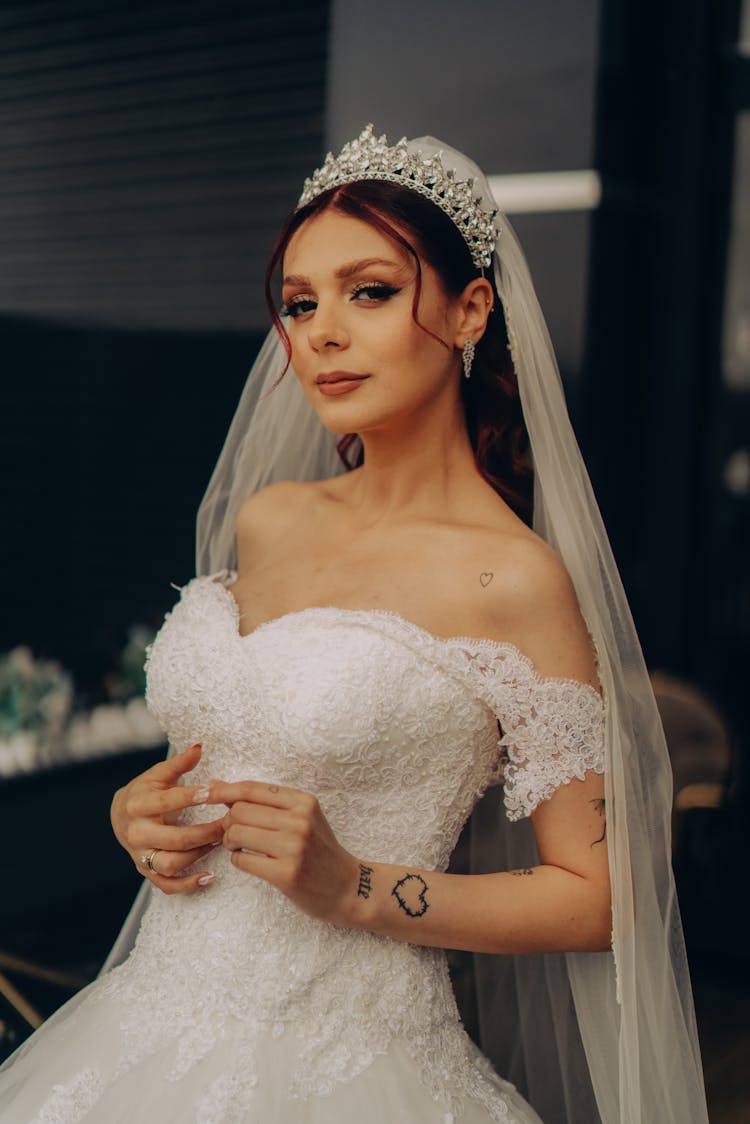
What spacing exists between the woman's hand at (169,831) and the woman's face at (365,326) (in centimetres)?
53

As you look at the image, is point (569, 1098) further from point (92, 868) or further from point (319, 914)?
point (92, 868)

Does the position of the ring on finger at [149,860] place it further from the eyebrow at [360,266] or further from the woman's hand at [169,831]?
the eyebrow at [360,266]

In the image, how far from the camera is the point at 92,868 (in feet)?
13.4

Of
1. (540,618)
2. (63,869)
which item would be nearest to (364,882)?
(540,618)

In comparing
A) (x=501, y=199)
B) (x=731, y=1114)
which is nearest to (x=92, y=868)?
(x=731, y=1114)

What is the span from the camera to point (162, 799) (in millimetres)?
1662

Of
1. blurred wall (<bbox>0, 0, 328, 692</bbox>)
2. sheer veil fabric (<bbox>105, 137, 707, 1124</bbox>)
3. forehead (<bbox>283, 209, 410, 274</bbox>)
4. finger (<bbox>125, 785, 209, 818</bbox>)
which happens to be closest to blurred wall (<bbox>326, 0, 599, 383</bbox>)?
blurred wall (<bbox>0, 0, 328, 692</bbox>)

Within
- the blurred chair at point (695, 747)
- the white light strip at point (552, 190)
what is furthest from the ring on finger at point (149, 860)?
the white light strip at point (552, 190)

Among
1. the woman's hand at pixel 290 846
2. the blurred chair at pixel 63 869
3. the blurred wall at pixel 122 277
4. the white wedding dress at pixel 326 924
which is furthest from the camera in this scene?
the blurred wall at pixel 122 277

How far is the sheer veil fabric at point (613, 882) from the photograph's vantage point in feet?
5.45

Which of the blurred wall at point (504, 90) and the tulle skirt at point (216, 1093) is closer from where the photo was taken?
the tulle skirt at point (216, 1093)

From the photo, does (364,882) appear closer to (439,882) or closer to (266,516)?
(439,882)

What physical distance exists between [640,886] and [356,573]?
1.92ft

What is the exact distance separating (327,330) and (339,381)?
0.07 metres
